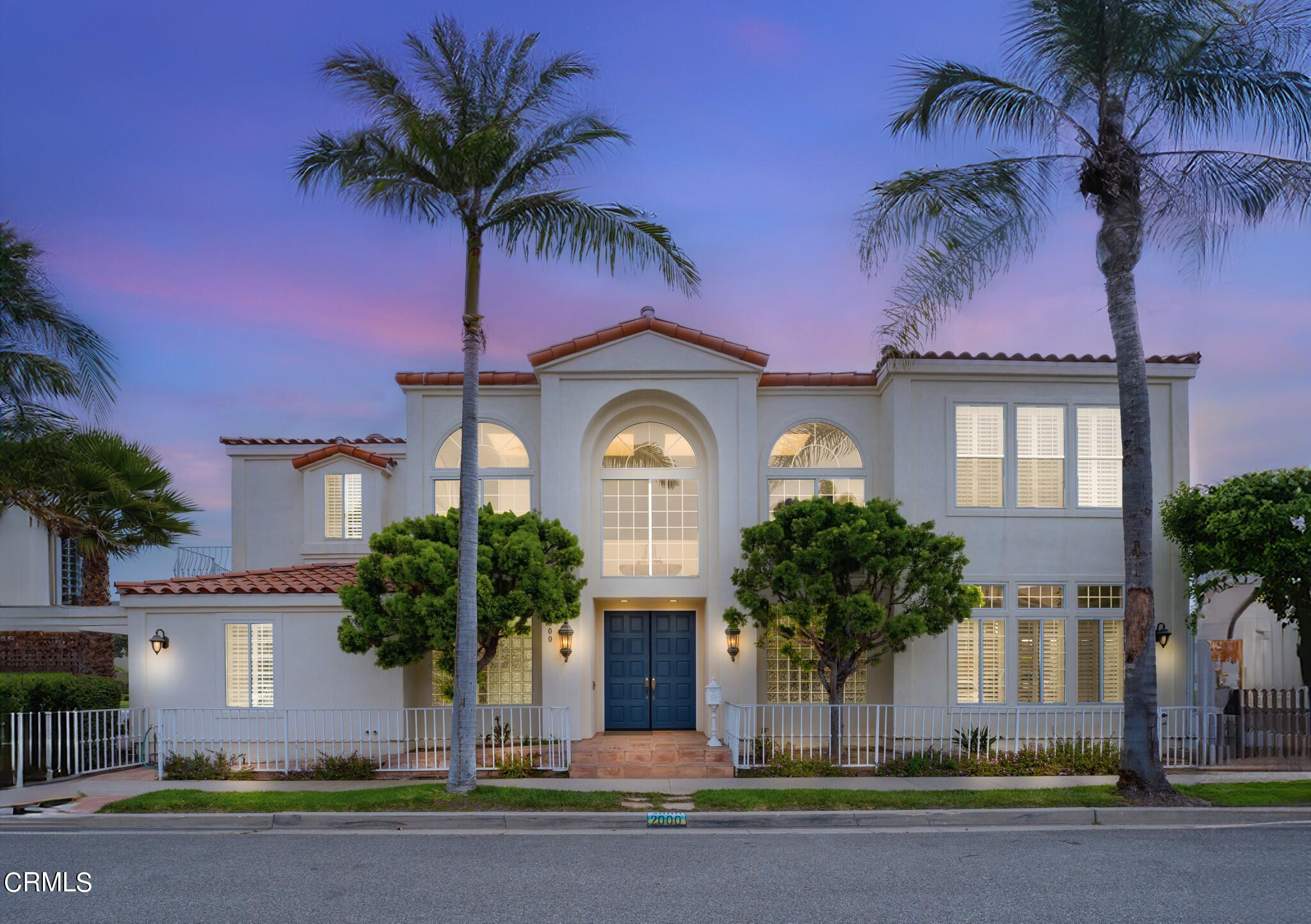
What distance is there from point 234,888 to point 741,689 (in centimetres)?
955

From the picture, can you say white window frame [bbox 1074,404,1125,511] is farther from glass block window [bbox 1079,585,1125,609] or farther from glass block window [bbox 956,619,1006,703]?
glass block window [bbox 956,619,1006,703]

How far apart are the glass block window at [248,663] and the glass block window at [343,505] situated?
4.17 meters


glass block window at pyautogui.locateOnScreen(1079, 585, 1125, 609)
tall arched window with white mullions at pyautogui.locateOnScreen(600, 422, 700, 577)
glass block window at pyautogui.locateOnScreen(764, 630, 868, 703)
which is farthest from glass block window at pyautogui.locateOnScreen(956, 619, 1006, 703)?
tall arched window with white mullions at pyautogui.locateOnScreen(600, 422, 700, 577)

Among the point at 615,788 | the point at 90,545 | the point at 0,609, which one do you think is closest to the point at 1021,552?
the point at 615,788

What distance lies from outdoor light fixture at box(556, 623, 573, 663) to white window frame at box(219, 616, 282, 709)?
188 inches

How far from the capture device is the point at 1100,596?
54.2 ft

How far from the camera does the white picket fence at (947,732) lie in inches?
580

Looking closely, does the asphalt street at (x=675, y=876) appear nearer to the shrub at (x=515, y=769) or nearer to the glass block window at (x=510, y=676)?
the shrub at (x=515, y=769)

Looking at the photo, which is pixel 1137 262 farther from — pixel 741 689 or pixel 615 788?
pixel 615 788

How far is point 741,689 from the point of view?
1628 cm

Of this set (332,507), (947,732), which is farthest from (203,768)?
(947,732)

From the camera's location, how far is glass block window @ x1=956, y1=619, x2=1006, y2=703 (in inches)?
635

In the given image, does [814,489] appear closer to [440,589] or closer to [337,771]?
[440,589]

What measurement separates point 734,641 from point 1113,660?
6.78 meters
